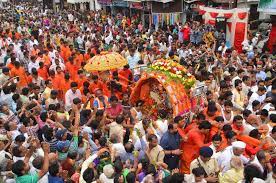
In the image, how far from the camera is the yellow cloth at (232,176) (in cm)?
508

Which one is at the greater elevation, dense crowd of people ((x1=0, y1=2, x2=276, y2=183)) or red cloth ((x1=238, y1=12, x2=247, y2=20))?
red cloth ((x1=238, y1=12, x2=247, y2=20))

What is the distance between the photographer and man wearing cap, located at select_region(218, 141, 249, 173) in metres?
5.51

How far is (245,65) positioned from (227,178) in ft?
20.6

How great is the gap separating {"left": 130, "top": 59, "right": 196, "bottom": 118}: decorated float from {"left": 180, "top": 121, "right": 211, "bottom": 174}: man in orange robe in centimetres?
175

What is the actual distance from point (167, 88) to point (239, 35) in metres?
7.94

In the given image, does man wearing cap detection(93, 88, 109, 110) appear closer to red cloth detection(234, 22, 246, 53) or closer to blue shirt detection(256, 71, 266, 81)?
blue shirt detection(256, 71, 266, 81)

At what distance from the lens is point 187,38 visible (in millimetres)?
17672

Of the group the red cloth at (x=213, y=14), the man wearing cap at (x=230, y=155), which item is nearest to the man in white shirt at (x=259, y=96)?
the man wearing cap at (x=230, y=155)

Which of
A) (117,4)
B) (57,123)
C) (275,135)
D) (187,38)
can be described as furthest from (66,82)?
(117,4)

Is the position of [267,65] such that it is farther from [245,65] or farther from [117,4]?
[117,4]

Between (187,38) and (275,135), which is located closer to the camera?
(275,135)

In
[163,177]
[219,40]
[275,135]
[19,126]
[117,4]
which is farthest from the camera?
[117,4]

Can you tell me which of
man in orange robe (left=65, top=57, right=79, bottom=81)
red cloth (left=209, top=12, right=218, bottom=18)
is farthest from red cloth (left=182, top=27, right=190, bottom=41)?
man in orange robe (left=65, top=57, right=79, bottom=81)

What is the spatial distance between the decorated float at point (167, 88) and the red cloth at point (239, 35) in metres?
7.12
